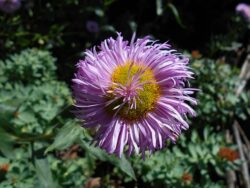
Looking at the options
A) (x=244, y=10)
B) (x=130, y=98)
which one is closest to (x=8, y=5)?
(x=244, y=10)

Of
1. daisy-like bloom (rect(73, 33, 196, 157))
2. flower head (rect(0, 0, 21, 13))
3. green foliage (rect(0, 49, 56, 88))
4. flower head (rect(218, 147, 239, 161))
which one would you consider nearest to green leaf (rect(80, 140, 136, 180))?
daisy-like bloom (rect(73, 33, 196, 157))

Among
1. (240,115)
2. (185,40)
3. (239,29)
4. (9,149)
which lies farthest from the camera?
(185,40)

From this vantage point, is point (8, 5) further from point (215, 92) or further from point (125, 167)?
point (125, 167)

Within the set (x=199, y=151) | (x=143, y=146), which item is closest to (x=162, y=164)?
(x=199, y=151)

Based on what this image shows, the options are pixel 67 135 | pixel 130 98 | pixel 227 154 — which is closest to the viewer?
pixel 130 98

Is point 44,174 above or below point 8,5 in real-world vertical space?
below

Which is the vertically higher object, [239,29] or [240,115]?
[239,29]

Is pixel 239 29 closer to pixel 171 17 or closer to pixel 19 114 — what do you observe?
pixel 171 17
